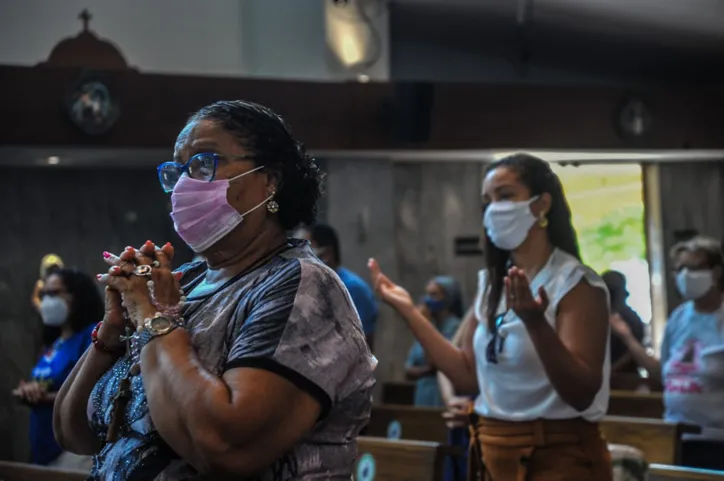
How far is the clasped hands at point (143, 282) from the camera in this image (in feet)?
5.27

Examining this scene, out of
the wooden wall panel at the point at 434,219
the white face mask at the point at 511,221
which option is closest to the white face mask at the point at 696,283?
the white face mask at the point at 511,221

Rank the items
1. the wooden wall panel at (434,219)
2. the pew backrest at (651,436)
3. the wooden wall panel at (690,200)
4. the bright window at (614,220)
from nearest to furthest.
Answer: the pew backrest at (651,436) → the wooden wall panel at (434,219) → the wooden wall panel at (690,200) → the bright window at (614,220)

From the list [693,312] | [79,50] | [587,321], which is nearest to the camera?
[587,321]

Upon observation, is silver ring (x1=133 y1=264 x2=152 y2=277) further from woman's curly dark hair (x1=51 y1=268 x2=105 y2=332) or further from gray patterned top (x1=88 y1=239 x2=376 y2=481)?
woman's curly dark hair (x1=51 y1=268 x2=105 y2=332)

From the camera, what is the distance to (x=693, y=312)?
4867 millimetres

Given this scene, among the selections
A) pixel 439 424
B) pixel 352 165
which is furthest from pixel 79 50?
pixel 439 424

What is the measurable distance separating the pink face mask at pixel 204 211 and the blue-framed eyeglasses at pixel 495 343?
3.58ft

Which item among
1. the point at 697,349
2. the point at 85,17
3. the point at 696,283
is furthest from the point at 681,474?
the point at 85,17

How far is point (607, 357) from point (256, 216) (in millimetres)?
1222

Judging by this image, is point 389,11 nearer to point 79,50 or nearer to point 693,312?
point 79,50

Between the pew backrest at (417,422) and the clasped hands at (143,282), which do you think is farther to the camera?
the pew backrest at (417,422)

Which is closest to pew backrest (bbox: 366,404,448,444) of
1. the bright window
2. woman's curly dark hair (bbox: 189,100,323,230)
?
woman's curly dark hair (bbox: 189,100,323,230)

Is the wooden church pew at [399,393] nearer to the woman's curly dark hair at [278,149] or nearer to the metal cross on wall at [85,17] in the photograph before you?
the metal cross on wall at [85,17]

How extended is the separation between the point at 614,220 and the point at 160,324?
833 cm
